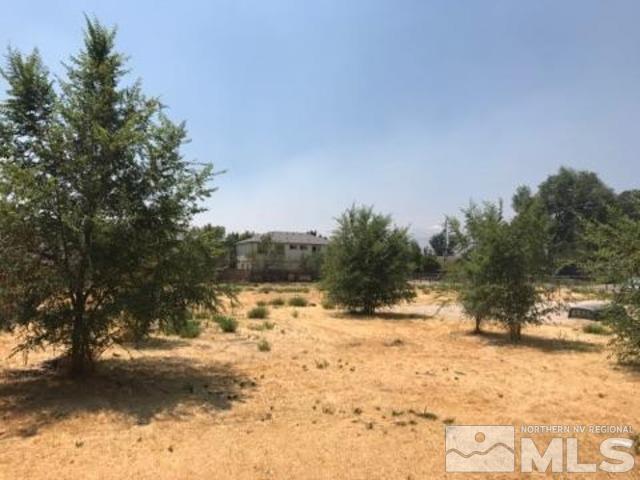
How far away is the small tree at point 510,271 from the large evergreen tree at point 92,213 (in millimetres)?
8101

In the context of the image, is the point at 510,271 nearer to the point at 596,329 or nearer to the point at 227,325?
the point at 596,329

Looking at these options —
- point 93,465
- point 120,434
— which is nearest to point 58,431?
point 120,434

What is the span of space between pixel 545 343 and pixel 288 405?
9.03m

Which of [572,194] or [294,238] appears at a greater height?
[572,194]

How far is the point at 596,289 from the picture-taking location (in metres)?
11.9

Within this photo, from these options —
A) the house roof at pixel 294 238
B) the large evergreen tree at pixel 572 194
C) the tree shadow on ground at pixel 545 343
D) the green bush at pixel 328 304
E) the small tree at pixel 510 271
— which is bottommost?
the tree shadow on ground at pixel 545 343

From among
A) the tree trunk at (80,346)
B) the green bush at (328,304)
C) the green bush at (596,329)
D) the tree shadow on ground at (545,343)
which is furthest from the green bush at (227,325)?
the green bush at (596,329)

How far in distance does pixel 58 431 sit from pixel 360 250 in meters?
17.8

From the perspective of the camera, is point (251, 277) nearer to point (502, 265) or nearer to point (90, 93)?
point (502, 265)

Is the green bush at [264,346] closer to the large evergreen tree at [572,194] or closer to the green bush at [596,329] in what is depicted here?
the green bush at [596,329]

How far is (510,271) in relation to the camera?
573 inches

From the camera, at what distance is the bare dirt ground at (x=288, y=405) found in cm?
554

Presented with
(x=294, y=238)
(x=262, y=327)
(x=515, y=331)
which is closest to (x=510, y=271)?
(x=515, y=331)

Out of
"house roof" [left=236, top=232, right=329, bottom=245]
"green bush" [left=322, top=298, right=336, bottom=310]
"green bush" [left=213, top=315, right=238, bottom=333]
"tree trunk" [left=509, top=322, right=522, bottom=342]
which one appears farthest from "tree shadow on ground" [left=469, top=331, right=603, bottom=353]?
"house roof" [left=236, top=232, right=329, bottom=245]
